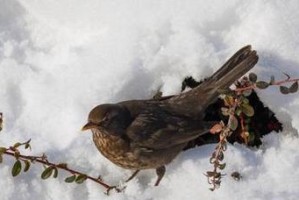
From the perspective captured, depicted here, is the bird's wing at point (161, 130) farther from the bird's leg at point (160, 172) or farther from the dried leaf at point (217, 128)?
the dried leaf at point (217, 128)

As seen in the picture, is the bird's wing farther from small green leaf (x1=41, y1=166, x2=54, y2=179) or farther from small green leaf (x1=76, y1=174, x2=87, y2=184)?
small green leaf (x1=41, y1=166, x2=54, y2=179)

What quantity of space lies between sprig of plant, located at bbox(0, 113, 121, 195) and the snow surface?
7cm

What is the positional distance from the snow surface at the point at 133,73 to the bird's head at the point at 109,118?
257mm

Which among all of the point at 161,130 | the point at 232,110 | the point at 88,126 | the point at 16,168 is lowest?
the point at 16,168

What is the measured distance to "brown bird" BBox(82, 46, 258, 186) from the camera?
16.1 feet

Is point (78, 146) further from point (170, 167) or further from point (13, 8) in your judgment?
point (13, 8)

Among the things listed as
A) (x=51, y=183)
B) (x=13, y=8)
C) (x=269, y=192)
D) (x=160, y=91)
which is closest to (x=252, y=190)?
(x=269, y=192)

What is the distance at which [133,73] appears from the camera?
5.19 meters

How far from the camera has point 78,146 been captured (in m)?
5.00

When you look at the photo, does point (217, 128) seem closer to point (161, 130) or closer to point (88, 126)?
point (161, 130)

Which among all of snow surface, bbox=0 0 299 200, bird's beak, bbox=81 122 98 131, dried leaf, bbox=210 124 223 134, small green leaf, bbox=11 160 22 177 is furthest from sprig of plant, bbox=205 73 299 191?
small green leaf, bbox=11 160 22 177

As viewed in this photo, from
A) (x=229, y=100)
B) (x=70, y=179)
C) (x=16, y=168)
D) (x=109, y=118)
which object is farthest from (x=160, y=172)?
(x=16, y=168)

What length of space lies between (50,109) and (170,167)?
0.95 m

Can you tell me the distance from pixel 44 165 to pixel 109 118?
532mm
